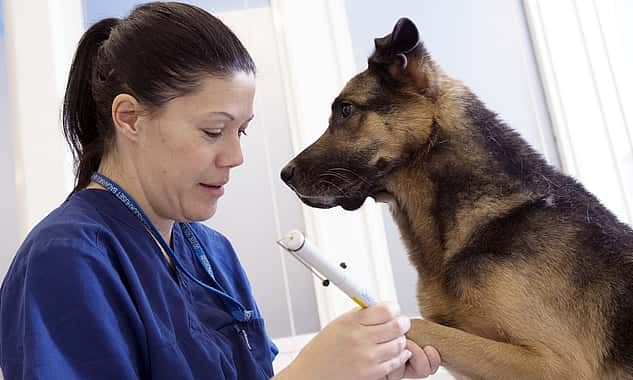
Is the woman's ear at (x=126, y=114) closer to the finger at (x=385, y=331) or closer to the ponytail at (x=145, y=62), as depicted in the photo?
the ponytail at (x=145, y=62)

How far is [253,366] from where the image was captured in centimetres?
96

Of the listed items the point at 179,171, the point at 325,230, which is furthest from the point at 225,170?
the point at 325,230

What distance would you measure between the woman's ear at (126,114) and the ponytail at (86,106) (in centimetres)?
9

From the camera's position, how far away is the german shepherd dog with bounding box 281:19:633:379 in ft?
2.95

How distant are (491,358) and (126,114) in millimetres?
659

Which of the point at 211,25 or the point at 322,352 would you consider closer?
the point at 322,352

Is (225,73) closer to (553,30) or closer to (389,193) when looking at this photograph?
(389,193)

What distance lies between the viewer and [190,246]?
1085mm

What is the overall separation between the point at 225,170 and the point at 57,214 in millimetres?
262

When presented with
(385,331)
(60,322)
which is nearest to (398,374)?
(385,331)

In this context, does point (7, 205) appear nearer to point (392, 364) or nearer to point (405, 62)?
point (405, 62)

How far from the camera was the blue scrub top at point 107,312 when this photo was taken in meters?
0.69

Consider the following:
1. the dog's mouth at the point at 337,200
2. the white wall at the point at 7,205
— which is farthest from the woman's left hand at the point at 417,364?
the white wall at the point at 7,205

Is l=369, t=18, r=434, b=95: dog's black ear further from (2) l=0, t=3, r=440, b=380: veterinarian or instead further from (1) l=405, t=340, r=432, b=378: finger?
(1) l=405, t=340, r=432, b=378: finger
